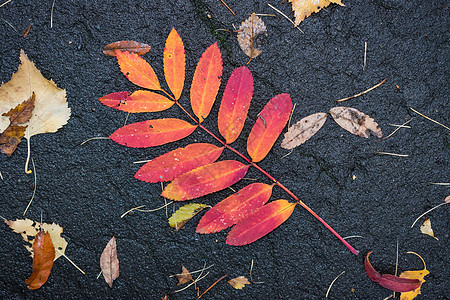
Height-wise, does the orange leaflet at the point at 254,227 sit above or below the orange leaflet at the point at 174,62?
below

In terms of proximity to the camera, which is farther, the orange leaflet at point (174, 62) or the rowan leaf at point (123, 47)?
the rowan leaf at point (123, 47)

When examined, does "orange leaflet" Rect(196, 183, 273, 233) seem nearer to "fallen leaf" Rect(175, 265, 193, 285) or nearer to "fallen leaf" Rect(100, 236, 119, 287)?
"fallen leaf" Rect(175, 265, 193, 285)

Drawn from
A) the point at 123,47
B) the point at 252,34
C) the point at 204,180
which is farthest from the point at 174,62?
the point at 204,180

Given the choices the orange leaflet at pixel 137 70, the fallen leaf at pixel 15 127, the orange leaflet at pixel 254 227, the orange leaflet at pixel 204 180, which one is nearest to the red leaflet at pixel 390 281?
the orange leaflet at pixel 254 227

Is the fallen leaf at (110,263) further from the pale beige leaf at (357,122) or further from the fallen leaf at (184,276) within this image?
the pale beige leaf at (357,122)

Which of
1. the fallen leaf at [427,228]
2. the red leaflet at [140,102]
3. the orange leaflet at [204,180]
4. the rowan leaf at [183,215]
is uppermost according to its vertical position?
the red leaflet at [140,102]
